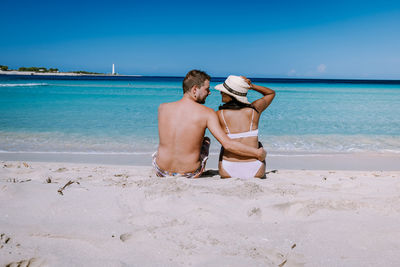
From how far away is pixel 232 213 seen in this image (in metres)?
2.66

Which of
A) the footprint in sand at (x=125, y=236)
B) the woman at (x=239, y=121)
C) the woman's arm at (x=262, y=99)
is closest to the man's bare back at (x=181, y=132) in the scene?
the woman at (x=239, y=121)

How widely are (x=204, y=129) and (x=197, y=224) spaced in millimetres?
1446

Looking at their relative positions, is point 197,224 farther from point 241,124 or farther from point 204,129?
point 241,124

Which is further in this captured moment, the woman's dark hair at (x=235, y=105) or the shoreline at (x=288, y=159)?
the shoreline at (x=288, y=159)

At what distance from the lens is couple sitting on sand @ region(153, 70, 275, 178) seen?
358cm

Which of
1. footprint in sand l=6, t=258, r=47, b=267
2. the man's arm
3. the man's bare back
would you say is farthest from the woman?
footprint in sand l=6, t=258, r=47, b=267

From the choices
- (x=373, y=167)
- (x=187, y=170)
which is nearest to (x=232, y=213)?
(x=187, y=170)

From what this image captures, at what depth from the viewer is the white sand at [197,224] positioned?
1967 mm

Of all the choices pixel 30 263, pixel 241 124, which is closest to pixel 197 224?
pixel 30 263

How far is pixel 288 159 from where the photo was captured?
20.2 feet

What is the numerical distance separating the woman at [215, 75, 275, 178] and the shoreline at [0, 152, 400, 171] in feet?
5.45

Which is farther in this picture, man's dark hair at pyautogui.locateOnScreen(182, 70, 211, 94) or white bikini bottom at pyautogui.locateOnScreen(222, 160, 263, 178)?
white bikini bottom at pyautogui.locateOnScreen(222, 160, 263, 178)

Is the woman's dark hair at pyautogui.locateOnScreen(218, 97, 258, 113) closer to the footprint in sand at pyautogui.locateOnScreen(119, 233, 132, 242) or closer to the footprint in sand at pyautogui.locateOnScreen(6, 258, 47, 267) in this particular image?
the footprint in sand at pyautogui.locateOnScreen(119, 233, 132, 242)

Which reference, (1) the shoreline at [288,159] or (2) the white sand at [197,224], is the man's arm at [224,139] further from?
(1) the shoreline at [288,159]
